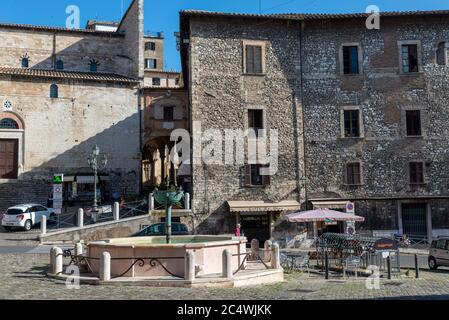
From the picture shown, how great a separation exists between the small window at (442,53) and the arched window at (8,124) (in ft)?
84.8

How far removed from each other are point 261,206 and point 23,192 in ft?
52.7

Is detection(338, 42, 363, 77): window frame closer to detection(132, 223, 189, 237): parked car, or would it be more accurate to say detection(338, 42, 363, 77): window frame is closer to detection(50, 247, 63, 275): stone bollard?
detection(132, 223, 189, 237): parked car

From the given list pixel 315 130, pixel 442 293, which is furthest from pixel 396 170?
pixel 442 293

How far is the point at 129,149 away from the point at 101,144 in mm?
1888

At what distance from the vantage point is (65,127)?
3284 cm

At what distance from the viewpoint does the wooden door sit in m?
31.7

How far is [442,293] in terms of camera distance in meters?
11.7

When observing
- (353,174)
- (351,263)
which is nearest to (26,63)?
(353,174)

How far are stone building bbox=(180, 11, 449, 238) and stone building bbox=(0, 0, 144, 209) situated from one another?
9.09 meters

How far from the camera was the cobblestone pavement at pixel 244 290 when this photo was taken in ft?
34.4

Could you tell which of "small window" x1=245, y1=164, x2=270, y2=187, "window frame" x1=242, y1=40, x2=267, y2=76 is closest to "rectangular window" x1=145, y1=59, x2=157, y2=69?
"window frame" x1=242, y1=40, x2=267, y2=76

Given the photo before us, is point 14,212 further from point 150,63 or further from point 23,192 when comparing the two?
point 150,63

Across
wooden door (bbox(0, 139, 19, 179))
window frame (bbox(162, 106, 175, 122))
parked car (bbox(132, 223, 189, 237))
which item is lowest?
parked car (bbox(132, 223, 189, 237))

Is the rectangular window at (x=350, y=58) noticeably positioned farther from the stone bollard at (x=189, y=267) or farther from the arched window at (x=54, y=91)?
the stone bollard at (x=189, y=267)
